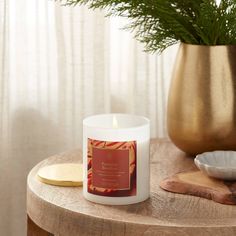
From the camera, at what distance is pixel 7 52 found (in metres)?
1.69

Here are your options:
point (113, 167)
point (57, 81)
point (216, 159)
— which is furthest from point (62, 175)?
point (57, 81)

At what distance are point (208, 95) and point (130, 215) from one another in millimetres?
316

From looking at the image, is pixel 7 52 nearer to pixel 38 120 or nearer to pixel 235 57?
pixel 38 120

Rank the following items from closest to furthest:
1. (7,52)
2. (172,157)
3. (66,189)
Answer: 1. (66,189)
2. (172,157)
3. (7,52)

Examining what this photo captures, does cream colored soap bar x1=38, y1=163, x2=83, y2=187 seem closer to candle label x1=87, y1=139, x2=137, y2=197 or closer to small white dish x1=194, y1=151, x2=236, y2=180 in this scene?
candle label x1=87, y1=139, x2=137, y2=197

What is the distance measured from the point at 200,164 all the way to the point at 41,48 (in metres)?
0.67

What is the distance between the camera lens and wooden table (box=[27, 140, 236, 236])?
1.00 m

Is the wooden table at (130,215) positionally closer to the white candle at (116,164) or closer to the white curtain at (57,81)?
the white candle at (116,164)

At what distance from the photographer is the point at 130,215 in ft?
3.43

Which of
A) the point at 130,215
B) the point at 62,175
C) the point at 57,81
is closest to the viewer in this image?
the point at 130,215

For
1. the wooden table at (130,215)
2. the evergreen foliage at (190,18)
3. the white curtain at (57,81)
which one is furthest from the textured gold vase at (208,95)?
the white curtain at (57,81)

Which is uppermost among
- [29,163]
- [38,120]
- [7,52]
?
[7,52]

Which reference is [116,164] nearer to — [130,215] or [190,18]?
[130,215]

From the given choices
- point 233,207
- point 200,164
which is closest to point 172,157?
point 200,164
